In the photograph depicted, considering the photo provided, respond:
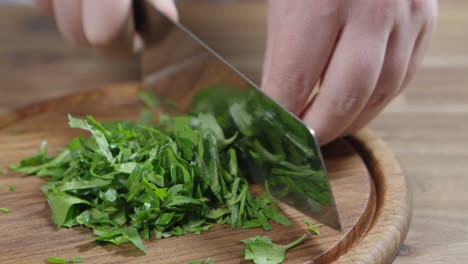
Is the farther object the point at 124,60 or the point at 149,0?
the point at 124,60

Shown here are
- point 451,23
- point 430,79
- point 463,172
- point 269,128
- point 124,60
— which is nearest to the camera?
point 269,128

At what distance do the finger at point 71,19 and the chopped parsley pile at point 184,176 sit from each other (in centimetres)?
45

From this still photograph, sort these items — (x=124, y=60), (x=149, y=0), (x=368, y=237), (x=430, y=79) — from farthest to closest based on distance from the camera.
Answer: (x=124, y=60), (x=430, y=79), (x=149, y=0), (x=368, y=237)

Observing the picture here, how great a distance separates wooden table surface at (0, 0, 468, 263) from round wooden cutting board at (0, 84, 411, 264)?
9 cm

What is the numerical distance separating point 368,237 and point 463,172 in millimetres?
497

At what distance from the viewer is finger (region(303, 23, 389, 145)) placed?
53.2 inches

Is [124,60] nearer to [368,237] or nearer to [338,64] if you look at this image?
[338,64]

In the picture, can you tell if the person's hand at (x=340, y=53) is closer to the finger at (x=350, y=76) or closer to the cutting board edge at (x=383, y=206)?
the finger at (x=350, y=76)

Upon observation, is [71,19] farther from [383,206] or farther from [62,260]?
[383,206]

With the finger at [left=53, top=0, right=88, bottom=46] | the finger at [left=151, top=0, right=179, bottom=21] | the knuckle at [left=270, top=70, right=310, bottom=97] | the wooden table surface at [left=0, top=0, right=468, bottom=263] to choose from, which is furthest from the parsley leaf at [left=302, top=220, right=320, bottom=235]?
the finger at [left=53, top=0, right=88, bottom=46]

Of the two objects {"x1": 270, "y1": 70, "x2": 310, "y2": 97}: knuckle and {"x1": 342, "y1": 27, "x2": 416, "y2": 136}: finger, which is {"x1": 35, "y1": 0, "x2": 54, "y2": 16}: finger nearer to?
{"x1": 270, "y1": 70, "x2": 310, "y2": 97}: knuckle

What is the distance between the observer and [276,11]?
1468 millimetres

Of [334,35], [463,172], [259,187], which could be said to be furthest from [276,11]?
[463,172]

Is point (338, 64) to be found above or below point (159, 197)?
above
